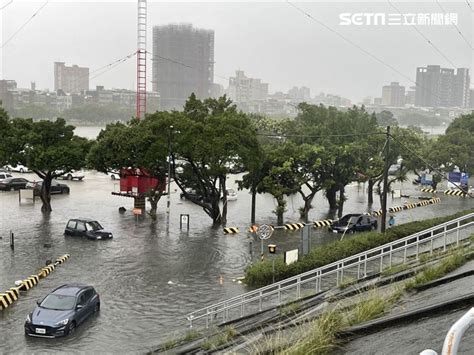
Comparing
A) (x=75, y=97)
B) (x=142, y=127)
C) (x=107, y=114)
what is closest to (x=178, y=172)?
(x=142, y=127)

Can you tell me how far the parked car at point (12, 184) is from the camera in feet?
134

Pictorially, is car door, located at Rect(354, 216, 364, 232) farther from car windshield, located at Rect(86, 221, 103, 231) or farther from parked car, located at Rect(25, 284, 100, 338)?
parked car, located at Rect(25, 284, 100, 338)

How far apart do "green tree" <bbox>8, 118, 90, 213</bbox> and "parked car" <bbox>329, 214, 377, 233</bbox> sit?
13.2m

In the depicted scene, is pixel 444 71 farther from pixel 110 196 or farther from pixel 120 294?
pixel 120 294

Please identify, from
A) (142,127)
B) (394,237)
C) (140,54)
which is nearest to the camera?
(394,237)

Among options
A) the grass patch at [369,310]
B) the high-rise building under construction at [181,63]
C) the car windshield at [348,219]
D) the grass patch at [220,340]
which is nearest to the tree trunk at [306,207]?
the car windshield at [348,219]

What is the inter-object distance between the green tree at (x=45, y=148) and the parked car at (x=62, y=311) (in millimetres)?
16089

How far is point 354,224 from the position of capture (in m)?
28.7

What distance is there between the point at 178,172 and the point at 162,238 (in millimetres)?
6256

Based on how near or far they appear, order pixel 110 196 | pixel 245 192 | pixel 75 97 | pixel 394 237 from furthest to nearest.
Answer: pixel 75 97 < pixel 245 192 < pixel 110 196 < pixel 394 237

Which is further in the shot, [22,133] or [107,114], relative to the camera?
[107,114]

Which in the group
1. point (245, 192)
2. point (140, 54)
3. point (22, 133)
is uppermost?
point (140, 54)

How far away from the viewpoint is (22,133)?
101 feet

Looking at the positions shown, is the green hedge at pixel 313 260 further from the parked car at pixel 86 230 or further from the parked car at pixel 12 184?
the parked car at pixel 12 184
